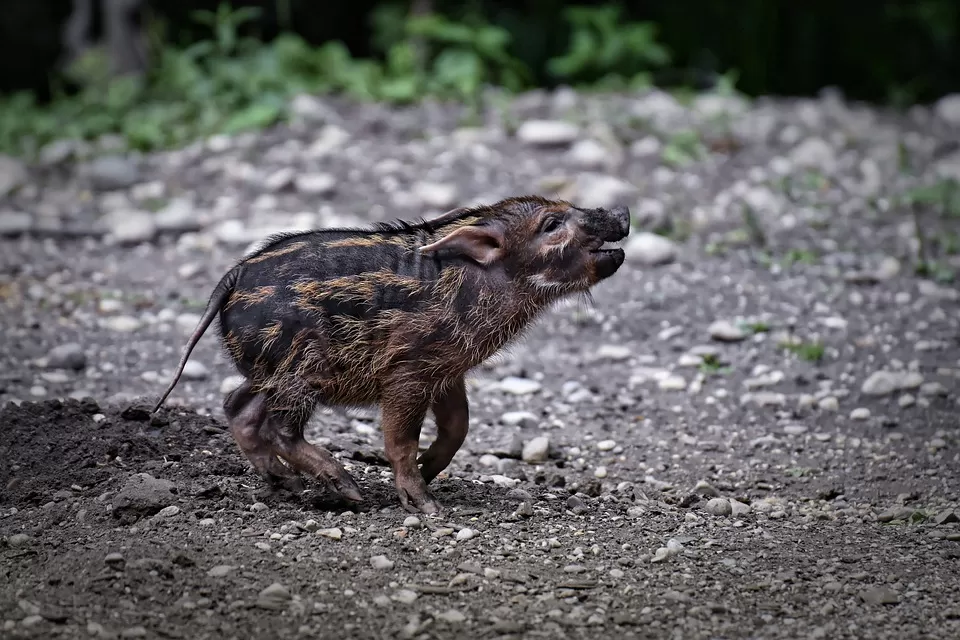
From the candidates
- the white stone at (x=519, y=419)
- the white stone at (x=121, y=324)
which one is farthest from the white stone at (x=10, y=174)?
the white stone at (x=519, y=419)

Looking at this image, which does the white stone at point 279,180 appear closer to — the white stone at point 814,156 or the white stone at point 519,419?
the white stone at point 519,419

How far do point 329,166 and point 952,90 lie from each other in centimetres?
730

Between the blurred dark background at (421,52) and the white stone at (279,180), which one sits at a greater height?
the blurred dark background at (421,52)

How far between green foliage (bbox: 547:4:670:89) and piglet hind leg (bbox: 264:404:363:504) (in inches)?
323

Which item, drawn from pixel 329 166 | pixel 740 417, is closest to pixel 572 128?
pixel 329 166

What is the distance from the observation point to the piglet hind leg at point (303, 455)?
5297mm

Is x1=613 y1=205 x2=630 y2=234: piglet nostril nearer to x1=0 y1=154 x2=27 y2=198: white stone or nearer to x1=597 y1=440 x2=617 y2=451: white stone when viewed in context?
x1=597 y1=440 x2=617 y2=451: white stone

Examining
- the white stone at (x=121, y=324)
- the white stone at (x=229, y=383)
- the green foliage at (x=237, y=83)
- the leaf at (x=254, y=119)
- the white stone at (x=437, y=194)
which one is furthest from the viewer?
the green foliage at (x=237, y=83)

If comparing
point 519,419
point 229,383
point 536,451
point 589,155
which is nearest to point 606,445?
point 536,451

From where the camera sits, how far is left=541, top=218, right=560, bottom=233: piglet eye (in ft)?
18.1

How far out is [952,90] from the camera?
44.6 feet

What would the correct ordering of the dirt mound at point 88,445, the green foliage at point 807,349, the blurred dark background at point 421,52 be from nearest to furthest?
1. the dirt mound at point 88,445
2. the green foliage at point 807,349
3. the blurred dark background at point 421,52

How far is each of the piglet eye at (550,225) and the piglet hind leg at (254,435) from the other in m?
1.48

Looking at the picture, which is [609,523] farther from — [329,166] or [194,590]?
[329,166]
